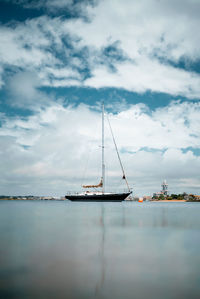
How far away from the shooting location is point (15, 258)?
30.7ft

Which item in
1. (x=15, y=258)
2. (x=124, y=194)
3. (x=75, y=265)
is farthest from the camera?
(x=124, y=194)

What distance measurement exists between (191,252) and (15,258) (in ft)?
25.0

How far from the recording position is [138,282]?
22.1ft

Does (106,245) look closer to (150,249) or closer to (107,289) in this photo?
(150,249)

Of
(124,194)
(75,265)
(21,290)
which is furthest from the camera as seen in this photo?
(124,194)

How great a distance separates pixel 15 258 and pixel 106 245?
4.72 meters

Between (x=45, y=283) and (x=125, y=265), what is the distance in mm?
3108

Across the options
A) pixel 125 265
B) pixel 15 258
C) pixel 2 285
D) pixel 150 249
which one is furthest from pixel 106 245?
pixel 2 285

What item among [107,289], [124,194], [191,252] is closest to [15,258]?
[107,289]

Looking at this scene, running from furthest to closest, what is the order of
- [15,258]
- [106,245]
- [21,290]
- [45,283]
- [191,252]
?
[106,245] < [191,252] < [15,258] < [45,283] < [21,290]

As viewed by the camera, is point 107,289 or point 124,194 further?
point 124,194

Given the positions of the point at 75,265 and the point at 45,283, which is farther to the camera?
the point at 75,265

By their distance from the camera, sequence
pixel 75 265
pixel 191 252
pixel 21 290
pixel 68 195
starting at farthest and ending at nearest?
pixel 68 195 → pixel 191 252 → pixel 75 265 → pixel 21 290

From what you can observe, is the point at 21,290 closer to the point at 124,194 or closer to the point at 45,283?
the point at 45,283
